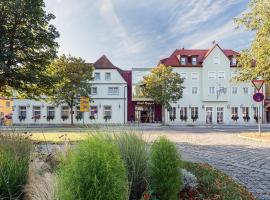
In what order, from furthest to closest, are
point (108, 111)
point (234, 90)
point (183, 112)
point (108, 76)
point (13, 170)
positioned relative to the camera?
point (234, 90) → point (108, 76) → point (183, 112) → point (108, 111) → point (13, 170)

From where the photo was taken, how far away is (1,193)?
3975 millimetres

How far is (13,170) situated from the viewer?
13.6ft

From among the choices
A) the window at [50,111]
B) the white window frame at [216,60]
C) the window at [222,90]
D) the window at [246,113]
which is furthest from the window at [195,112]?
the window at [50,111]

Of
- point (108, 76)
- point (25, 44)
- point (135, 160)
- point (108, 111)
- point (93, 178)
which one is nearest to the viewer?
point (93, 178)

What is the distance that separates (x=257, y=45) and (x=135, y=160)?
17067 millimetres

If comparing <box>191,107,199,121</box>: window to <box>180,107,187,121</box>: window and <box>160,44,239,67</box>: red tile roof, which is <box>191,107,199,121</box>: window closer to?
<box>180,107,187,121</box>: window

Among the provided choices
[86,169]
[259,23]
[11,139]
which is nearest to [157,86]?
[259,23]

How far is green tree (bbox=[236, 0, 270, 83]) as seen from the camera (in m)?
18.7

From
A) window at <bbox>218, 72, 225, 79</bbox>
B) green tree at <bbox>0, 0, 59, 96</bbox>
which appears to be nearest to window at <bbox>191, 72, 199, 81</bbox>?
window at <bbox>218, 72, 225, 79</bbox>

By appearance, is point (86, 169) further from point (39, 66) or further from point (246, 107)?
point (246, 107)

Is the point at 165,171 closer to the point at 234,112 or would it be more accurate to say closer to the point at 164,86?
the point at 164,86

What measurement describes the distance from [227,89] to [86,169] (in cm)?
5689

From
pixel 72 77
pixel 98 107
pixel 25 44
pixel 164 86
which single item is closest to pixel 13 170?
pixel 25 44

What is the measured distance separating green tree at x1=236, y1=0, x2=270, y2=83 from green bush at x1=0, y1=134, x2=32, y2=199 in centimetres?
1628
